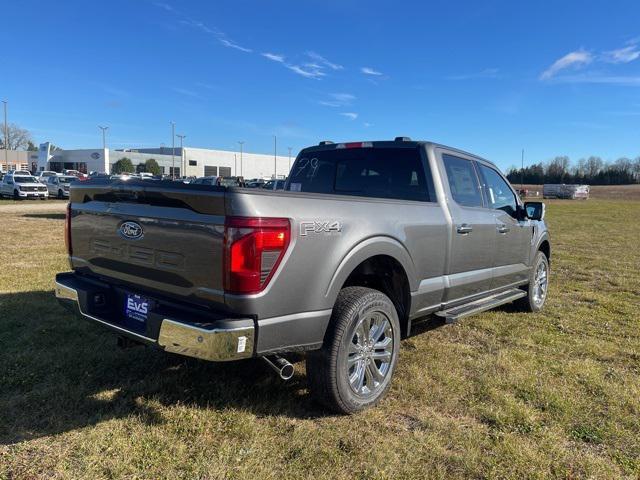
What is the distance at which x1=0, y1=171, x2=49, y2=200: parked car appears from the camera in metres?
31.1

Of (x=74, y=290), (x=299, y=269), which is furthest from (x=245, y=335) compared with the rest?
(x=74, y=290)

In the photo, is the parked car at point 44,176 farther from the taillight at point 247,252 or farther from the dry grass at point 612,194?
the dry grass at point 612,194

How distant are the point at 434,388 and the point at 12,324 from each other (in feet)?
13.7

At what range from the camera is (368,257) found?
3.40 metres

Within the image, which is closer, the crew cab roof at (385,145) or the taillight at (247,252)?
the taillight at (247,252)

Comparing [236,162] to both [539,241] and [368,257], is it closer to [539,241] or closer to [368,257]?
[539,241]

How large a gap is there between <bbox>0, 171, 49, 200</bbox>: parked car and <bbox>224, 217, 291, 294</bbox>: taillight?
33655mm

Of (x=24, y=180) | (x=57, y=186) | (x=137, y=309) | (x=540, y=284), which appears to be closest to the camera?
(x=137, y=309)

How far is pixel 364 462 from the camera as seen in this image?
113 inches

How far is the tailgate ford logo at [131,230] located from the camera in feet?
10.4

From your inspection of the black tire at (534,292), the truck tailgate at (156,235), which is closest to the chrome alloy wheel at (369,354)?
the truck tailgate at (156,235)

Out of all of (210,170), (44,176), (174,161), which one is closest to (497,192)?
(44,176)

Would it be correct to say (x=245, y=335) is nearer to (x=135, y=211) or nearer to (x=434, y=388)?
(x=135, y=211)

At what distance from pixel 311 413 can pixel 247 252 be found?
138 centimetres
